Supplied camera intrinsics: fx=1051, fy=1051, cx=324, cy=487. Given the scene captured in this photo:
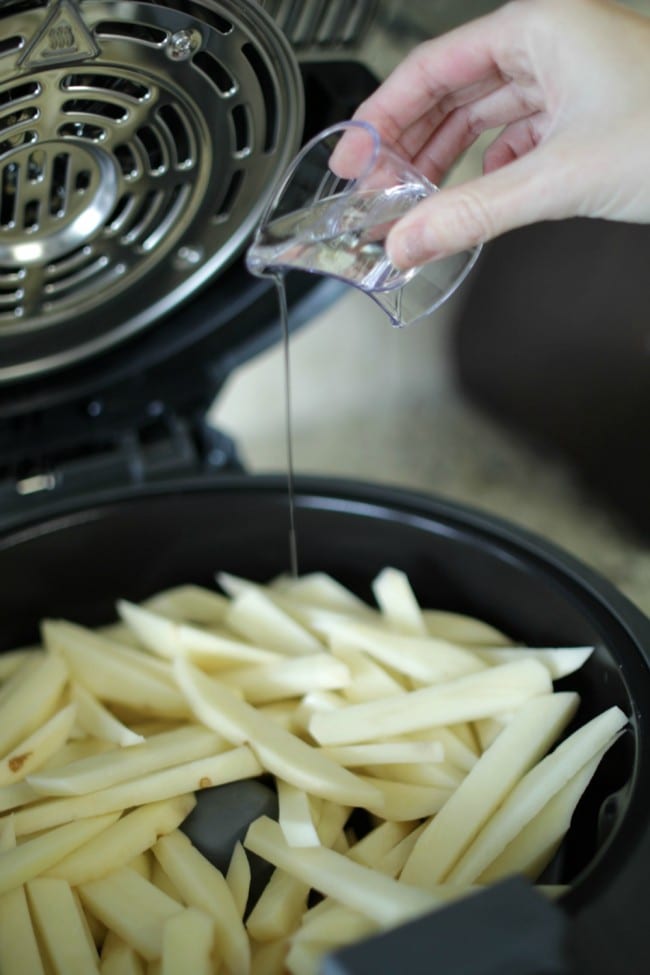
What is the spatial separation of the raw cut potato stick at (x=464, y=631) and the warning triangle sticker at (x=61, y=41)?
46 centimetres

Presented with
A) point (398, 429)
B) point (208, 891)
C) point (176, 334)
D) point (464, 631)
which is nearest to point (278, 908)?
point (208, 891)

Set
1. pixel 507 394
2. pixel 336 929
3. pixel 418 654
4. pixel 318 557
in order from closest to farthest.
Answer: pixel 336 929 → pixel 418 654 → pixel 318 557 → pixel 507 394

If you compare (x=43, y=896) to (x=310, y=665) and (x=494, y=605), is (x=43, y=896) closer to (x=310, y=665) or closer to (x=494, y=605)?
(x=310, y=665)

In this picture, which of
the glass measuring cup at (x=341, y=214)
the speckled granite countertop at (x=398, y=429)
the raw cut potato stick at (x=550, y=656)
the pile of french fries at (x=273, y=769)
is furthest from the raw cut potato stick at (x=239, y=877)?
the speckled granite countertop at (x=398, y=429)

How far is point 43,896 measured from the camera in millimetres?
603

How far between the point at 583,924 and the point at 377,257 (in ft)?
1.39

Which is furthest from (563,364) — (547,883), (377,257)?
(547,883)

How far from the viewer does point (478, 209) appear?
60cm

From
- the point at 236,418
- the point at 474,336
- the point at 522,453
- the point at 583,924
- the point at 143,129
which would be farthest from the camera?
the point at 236,418

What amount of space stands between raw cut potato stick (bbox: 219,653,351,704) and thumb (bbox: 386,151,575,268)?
29 centimetres

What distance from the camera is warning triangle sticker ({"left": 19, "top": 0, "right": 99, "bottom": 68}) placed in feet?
2.00

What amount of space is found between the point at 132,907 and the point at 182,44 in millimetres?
522

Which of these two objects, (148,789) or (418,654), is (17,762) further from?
(418,654)

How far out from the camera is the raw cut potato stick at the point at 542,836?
0.61m
